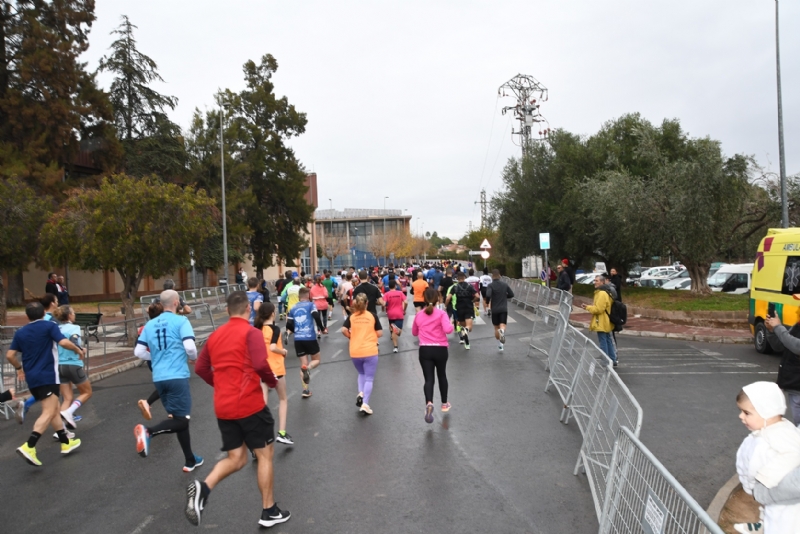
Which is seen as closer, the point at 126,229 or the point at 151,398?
the point at 151,398

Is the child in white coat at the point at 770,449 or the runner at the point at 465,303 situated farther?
the runner at the point at 465,303

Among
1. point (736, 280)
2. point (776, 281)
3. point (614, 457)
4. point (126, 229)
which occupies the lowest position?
point (736, 280)

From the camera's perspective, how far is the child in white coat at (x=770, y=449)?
3.13 meters

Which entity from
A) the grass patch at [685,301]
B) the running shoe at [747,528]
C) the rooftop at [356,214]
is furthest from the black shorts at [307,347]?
the rooftop at [356,214]

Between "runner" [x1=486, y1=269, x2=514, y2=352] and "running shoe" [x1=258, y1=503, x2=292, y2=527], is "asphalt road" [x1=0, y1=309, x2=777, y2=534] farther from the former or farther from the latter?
"runner" [x1=486, y1=269, x2=514, y2=352]

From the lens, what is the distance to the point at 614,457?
3.69 meters

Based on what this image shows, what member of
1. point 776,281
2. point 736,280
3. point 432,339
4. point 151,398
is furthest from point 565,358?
point 736,280

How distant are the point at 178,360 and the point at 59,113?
90.1 feet

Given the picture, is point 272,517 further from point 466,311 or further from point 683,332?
point 683,332

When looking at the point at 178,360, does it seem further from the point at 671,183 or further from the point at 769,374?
the point at 671,183

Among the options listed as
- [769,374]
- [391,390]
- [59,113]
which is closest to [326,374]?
[391,390]

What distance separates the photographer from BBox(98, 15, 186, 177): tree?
113 ft

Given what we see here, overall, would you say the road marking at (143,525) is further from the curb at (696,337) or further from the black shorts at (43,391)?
the curb at (696,337)

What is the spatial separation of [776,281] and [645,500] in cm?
1040
